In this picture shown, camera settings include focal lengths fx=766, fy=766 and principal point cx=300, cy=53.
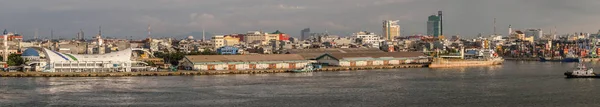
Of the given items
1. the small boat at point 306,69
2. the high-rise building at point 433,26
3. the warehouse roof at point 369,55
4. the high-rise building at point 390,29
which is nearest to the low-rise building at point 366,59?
the warehouse roof at point 369,55

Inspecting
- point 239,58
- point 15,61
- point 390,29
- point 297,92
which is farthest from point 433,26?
point 297,92

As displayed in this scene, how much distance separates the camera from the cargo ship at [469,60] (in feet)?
81.3

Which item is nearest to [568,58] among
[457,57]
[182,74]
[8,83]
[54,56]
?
[457,57]

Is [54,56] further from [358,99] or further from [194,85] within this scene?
[358,99]

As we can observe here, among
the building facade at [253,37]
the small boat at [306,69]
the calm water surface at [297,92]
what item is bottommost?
the calm water surface at [297,92]

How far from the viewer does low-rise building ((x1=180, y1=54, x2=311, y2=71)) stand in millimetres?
20266

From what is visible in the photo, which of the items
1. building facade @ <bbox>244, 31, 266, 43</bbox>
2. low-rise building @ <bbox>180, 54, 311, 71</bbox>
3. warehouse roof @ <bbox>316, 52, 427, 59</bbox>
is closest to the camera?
low-rise building @ <bbox>180, 54, 311, 71</bbox>

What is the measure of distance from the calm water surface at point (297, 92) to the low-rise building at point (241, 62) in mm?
3685

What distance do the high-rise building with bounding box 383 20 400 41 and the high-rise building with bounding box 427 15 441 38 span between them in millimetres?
4228

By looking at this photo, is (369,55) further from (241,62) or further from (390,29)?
(390,29)

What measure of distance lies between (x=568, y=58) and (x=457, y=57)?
7.12 m

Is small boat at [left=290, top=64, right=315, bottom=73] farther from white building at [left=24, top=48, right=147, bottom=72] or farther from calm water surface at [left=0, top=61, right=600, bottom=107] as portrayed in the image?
calm water surface at [left=0, top=61, right=600, bottom=107]

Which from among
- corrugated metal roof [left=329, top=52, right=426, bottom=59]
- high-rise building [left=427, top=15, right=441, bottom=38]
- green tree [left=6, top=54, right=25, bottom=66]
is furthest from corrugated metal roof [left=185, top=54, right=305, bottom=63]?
high-rise building [left=427, top=15, right=441, bottom=38]

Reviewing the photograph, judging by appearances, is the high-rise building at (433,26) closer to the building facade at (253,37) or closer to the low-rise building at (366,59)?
the building facade at (253,37)
